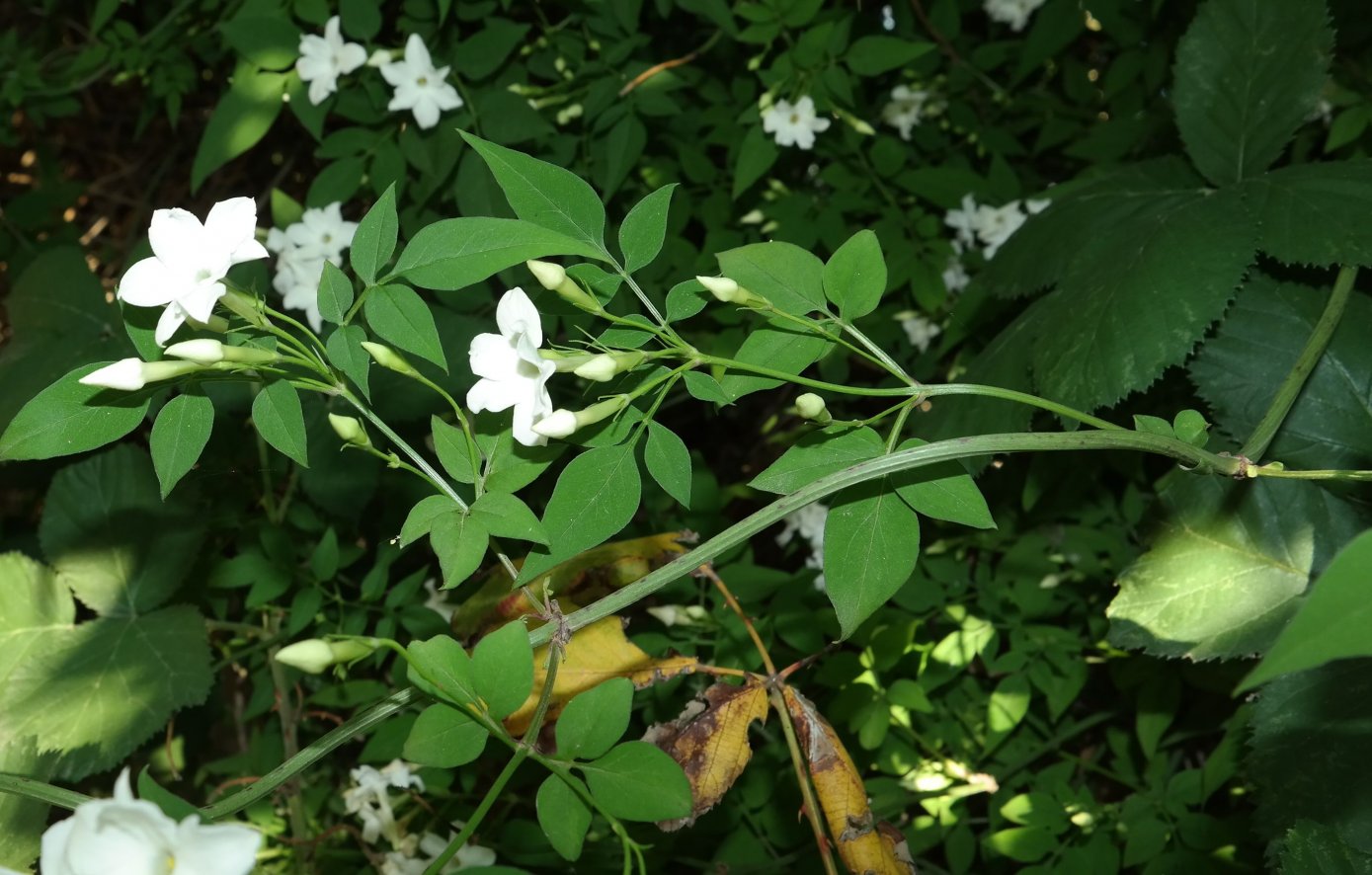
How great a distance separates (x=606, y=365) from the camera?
2.58 ft

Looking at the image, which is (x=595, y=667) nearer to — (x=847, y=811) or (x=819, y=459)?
(x=847, y=811)

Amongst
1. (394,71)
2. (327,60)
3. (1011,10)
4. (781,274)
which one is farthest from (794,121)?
(781,274)

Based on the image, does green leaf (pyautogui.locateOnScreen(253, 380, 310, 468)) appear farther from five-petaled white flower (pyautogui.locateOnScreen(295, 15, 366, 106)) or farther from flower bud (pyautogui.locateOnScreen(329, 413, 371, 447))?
five-petaled white flower (pyautogui.locateOnScreen(295, 15, 366, 106))

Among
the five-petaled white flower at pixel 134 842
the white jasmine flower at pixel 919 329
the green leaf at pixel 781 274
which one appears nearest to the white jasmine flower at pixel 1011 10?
the white jasmine flower at pixel 919 329

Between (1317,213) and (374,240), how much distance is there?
41.8 inches

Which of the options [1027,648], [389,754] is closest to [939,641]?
[1027,648]

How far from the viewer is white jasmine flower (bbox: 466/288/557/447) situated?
0.80 m

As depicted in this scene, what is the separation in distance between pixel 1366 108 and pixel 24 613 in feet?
6.71

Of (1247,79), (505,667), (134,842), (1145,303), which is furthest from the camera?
(1247,79)

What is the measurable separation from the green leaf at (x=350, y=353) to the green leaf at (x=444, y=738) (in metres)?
0.26

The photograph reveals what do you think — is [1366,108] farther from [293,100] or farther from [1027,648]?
[293,100]

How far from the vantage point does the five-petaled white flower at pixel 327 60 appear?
1641 mm

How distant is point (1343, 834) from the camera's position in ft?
3.66

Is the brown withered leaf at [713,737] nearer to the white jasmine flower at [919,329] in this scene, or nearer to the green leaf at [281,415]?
the green leaf at [281,415]
